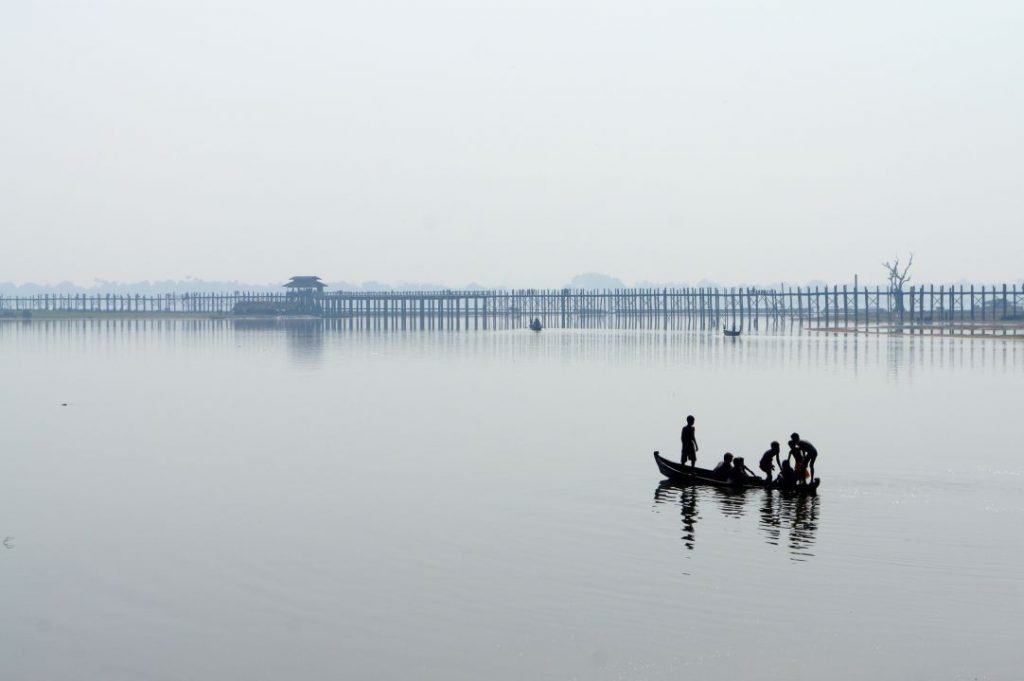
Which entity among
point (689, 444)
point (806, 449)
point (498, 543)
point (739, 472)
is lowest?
point (498, 543)

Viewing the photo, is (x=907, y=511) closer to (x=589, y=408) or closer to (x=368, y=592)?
(x=368, y=592)

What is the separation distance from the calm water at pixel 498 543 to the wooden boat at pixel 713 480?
0.28 m

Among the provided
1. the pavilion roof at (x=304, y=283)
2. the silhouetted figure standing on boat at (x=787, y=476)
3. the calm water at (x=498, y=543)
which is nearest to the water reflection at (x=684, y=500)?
the calm water at (x=498, y=543)

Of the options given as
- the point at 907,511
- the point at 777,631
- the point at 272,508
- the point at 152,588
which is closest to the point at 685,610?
the point at 777,631

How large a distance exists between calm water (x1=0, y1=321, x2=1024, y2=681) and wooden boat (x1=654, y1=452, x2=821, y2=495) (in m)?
0.28

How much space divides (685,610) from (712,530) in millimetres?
5718

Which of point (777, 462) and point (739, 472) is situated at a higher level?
point (777, 462)

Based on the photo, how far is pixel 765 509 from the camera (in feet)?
82.1

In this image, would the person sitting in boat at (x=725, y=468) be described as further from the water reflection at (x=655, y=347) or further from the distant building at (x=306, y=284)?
the distant building at (x=306, y=284)

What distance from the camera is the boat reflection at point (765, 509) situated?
21891 millimetres

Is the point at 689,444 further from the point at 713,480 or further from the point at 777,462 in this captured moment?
the point at 777,462

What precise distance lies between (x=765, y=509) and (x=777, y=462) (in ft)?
6.87

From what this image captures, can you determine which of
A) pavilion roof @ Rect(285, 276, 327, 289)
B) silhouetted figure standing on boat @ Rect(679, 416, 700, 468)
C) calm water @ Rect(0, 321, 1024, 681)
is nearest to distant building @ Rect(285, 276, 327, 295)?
pavilion roof @ Rect(285, 276, 327, 289)

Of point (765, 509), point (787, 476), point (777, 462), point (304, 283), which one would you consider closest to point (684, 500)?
point (765, 509)
